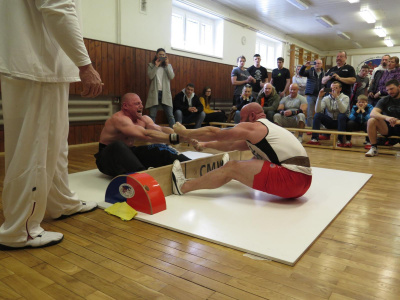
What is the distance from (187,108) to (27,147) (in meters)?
5.38

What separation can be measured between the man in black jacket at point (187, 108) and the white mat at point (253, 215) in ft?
12.8

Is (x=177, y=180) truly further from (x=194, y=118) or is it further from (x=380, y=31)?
(x=380, y=31)

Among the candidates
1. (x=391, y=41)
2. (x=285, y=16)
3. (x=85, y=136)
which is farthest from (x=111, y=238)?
(x=391, y=41)

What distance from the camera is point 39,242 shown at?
1790mm

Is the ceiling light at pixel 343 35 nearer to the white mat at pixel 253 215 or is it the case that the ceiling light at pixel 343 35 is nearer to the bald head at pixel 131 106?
the white mat at pixel 253 215

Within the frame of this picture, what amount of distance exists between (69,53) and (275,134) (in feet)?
5.08

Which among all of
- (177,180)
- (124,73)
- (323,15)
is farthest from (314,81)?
(177,180)

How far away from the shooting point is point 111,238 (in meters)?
1.95

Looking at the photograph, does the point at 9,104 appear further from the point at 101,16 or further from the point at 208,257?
the point at 101,16

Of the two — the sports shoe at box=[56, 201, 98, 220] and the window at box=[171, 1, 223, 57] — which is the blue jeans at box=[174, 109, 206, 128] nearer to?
the window at box=[171, 1, 223, 57]

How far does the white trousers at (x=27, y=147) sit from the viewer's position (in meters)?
1.67

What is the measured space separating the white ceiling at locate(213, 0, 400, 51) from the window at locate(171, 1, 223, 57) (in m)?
0.61

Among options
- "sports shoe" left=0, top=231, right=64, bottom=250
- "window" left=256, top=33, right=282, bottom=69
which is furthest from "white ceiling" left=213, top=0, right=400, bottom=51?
"sports shoe" left=0, top=231, right=64, bottom=250

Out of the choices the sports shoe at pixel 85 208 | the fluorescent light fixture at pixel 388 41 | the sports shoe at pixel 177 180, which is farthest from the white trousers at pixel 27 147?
the fluorescent light fixture at pixel 388 41
